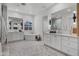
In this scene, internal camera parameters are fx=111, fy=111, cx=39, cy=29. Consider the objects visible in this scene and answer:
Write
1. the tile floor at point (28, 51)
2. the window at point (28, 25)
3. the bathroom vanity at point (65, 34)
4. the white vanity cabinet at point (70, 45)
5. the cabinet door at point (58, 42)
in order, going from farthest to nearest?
1. the window at point (28, 25)
2. the cabinet door at point (58, 42)
3. the tile floor at point (28, 51)
4. the bathroom vanity at point (65, 34)
5. the white vanity cabinet at point (70, 45)

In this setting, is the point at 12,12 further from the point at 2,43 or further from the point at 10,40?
the point at 2,43

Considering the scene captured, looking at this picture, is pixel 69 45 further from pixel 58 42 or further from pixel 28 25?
pixel 28 25

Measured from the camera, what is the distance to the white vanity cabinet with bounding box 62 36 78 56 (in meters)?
3.60

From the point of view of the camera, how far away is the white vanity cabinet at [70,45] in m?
3.60

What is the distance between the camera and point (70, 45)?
388cm

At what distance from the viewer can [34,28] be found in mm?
10141

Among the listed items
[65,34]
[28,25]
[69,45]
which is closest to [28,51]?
[65,34]

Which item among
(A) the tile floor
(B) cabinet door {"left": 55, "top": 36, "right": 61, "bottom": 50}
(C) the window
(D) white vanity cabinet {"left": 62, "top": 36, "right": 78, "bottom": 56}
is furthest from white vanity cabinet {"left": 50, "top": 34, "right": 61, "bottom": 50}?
(C) the window

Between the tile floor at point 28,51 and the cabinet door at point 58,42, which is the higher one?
the cabinet door at point 58,42

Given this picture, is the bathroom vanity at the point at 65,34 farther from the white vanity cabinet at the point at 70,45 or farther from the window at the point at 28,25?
the window at the point at 28,25

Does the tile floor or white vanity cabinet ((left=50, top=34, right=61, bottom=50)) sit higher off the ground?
white vanity cabinet ((left=50, top=34, right=61, bottom=50))

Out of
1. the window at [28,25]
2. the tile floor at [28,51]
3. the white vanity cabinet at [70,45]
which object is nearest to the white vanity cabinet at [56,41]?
the tile floor at [28,51]

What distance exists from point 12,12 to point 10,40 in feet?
7.41

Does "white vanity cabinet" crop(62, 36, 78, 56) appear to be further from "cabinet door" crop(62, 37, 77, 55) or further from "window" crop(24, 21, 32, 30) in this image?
"window" crop(24, 21, 32, 30)
